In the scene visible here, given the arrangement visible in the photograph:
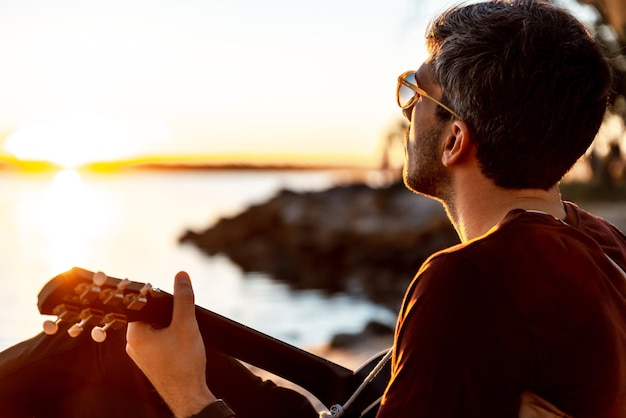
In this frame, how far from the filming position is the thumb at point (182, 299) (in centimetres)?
180

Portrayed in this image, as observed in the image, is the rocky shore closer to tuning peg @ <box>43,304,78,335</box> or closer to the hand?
the hand

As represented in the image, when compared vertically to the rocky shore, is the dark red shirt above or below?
above

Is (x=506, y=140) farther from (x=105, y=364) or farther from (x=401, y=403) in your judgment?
(x=105, y=364)

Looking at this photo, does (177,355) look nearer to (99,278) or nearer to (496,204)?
(99,278)

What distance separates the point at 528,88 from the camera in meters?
1.80

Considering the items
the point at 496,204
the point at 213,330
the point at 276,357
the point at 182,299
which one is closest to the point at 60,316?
the point at 182,299

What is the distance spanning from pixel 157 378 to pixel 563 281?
897 millimetres

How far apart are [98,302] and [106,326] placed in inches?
2.2

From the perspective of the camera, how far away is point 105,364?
2.01 meters

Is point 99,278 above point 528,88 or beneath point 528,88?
beneath

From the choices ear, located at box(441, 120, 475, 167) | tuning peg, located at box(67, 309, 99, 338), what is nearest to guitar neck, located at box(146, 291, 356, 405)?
tuning peg, located at box(67, 309, 99, 338)

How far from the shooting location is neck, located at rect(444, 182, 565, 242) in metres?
1.87

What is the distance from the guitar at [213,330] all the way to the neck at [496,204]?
0.53 meters

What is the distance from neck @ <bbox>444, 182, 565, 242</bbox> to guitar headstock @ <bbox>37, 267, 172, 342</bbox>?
72 centimetres
